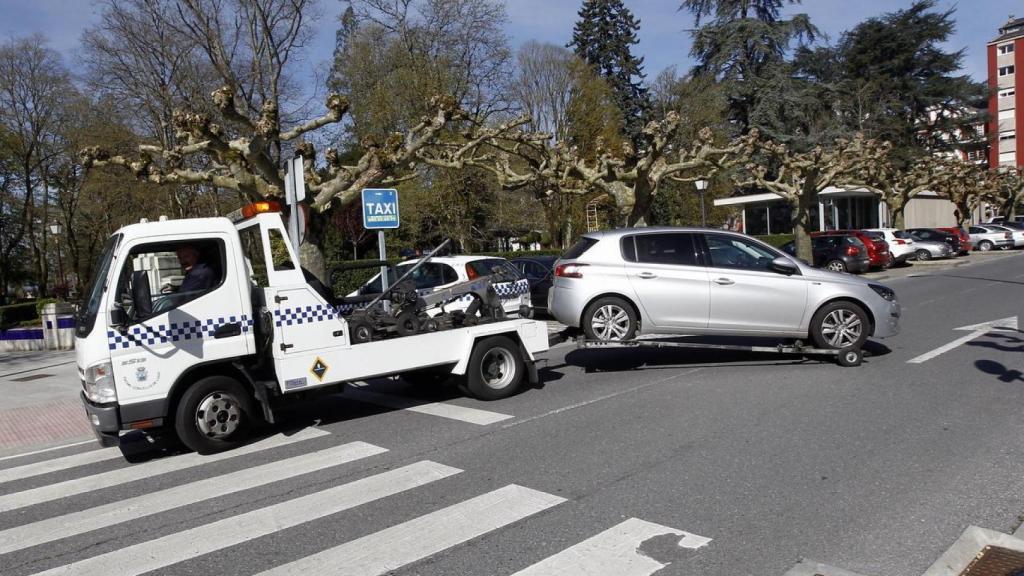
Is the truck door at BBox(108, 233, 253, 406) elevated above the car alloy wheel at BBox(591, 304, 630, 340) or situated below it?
above

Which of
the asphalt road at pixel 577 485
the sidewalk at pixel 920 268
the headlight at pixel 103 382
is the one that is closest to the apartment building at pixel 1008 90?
the sidewalk at pixel 920 268

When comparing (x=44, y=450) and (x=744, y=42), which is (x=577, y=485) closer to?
(x=44, y=450)

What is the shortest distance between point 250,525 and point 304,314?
2691mm

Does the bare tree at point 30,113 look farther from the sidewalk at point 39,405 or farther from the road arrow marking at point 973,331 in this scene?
the road arrow marking at point 973,331

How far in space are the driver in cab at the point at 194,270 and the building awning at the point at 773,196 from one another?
41324 millimetres

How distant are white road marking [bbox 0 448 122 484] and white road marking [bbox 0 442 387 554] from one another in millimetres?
1843

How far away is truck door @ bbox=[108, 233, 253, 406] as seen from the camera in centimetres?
657

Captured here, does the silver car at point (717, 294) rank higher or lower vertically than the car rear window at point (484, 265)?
lower

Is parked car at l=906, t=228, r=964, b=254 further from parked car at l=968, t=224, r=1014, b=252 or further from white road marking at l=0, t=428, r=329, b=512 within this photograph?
white road marking at l=0, t=428, r=329, b=512

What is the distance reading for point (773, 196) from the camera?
156ft

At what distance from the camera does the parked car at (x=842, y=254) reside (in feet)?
86.5

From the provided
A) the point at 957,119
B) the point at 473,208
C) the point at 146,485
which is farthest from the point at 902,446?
the point at 957,119

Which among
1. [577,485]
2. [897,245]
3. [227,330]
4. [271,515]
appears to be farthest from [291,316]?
[897,245]

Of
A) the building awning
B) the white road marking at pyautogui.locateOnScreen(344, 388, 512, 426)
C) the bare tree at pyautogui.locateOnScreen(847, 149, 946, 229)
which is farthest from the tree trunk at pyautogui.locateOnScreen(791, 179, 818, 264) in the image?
the white road marking at pyautogui.locateOnScreen(344, 388, 512, 426)
